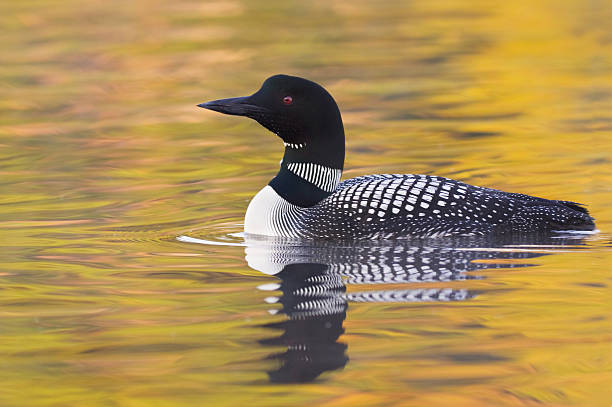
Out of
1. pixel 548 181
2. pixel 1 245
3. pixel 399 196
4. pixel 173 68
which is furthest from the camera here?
pixel 173 68

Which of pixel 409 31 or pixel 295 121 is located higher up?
pixel 409 31

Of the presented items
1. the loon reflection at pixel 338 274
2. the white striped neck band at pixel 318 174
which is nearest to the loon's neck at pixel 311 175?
the white striped neck band at pixel 318 174

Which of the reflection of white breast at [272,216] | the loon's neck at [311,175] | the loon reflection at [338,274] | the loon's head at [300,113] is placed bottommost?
the loon reflection at [338,274]

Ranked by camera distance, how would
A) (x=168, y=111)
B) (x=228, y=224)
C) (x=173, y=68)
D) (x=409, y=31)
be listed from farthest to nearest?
(x=409, y=31)
(x=173, y=68)
(x=168, y=111)
(x=228, y=224)

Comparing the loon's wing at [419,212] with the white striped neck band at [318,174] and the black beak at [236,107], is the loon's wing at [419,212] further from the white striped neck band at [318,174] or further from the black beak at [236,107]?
the black beak at [236,107]

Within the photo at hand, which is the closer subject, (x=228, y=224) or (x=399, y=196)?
(x=399, y=196)

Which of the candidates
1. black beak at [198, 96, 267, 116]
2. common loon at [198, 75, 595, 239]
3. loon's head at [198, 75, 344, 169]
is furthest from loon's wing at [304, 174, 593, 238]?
black beak at [198, 96, 267, 116]

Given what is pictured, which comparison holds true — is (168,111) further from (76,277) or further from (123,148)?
(76,277)

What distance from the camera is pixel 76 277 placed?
537 cm

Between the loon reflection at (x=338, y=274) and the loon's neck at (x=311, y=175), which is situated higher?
the loon's neck at (x=311, y=175)

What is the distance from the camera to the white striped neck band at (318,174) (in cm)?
594

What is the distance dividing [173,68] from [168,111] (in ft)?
10.7

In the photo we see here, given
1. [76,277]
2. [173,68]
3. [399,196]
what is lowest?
[76,277]

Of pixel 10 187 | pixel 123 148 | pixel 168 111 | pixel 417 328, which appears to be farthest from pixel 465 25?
pixel 417 328
